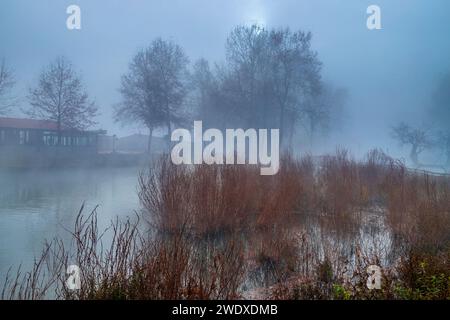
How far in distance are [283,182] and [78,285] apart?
5139 mm

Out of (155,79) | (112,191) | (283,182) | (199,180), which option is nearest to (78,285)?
(199,180)

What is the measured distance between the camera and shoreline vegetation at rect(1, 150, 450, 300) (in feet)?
9.55

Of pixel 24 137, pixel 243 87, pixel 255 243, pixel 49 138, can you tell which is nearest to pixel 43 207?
pixel 255 243

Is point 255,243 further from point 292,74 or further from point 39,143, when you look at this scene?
point 39,143

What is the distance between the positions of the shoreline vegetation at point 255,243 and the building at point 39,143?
14327 mm

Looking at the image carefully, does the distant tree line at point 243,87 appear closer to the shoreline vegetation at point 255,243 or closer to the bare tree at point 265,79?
the bare tree at point 265,79

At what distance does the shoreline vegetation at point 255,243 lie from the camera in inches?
115

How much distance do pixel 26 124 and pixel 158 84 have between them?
11.2 m

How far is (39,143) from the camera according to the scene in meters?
22.5

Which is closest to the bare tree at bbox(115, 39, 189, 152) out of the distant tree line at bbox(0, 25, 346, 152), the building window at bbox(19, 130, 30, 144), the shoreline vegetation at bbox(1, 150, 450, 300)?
the distant tree line at bbox(0, 25, 346, 152)

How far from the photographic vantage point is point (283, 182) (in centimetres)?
719

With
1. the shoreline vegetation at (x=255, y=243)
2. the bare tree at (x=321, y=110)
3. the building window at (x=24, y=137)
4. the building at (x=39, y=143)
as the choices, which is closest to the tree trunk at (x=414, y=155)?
the bare tree at (x=321, y=110)

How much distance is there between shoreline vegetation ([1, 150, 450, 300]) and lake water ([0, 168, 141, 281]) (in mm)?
473
